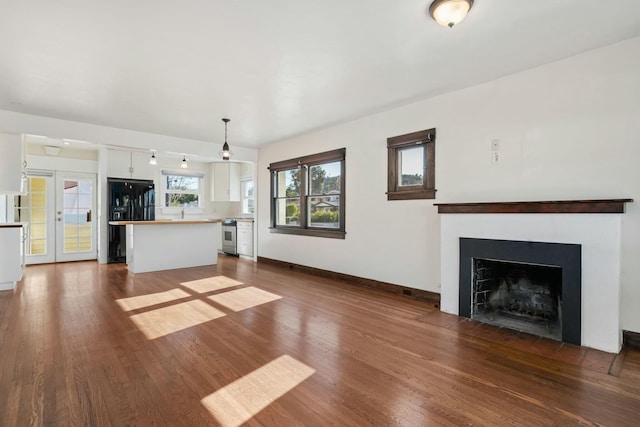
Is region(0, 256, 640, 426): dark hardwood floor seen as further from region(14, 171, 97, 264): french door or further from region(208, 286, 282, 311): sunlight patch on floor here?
region(14, 171, 97, 264): french door

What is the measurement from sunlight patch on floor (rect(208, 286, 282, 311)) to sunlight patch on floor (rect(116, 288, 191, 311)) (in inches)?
19.8

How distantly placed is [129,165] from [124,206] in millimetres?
959

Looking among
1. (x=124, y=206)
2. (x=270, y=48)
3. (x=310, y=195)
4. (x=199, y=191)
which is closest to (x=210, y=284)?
(x=310, y=195)

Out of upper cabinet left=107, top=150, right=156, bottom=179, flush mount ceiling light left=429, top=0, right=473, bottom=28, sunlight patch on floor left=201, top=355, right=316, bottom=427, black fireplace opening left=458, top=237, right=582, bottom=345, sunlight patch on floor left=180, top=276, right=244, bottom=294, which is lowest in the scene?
sunlight patch on floor left=201, top=355, right=316, bottom=427

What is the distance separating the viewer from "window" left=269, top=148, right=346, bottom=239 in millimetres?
5395

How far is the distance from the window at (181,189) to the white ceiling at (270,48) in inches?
155

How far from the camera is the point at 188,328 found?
3096 millimetres

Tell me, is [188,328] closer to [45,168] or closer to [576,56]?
[576,56]

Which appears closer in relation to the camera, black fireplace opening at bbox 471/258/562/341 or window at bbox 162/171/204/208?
black fireplace opening at bbox 471/258/562/341

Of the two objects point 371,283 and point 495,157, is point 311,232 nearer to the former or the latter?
point 371,283

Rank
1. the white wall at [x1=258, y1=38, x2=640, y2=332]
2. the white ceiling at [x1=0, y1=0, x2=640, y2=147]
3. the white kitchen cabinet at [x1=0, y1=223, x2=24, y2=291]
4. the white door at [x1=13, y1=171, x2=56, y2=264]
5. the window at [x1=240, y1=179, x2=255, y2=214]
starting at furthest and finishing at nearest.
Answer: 1. the window at [x1=240, y1=179, x2=255, y2=214]
2. the white door at [x1=13, y1=171, x2=56, y2=264]
3. the white kitchen cabinet at [x1=0, y1=223, x2=24, y2=291]
4. the white wall at [x1=258, y1=38, x2=640, y2=332]
5. the white ceiling at [x1=0, y1=0, x2=640, y2=147]

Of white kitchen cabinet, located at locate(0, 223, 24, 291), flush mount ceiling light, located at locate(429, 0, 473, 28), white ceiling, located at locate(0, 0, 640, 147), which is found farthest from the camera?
white kitchen cabinet, located at locate(0, 223, 24, 291)

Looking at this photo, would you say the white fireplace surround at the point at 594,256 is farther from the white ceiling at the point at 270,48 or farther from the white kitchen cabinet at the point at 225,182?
the white kitchen cabinet at the point at 225,182

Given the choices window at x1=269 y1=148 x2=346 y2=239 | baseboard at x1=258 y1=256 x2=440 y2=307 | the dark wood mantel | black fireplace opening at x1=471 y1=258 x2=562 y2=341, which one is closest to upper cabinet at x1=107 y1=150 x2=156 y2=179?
window at x1=269 y1=148 x2=346 y2=239
